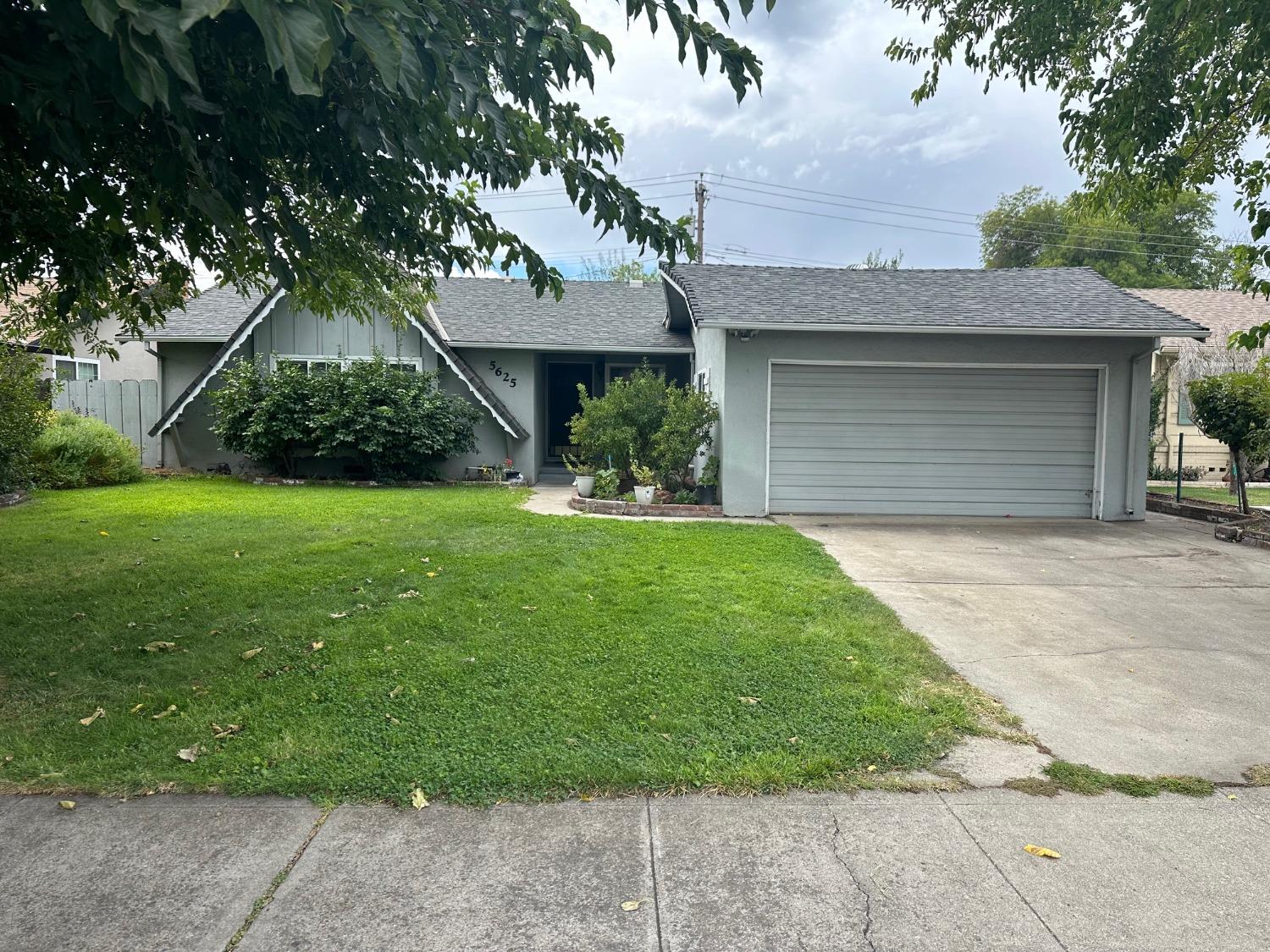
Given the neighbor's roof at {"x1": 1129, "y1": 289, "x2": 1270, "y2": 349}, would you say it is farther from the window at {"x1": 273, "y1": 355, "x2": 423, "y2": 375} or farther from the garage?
the window at {"x1": 273, "y1": 355, "x2": 423, "y2": 375}

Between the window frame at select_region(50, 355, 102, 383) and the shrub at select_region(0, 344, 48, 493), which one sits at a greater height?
the window frame at select_region(50, 355, 102, 383)

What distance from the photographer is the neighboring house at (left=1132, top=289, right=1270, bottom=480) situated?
17578 mm

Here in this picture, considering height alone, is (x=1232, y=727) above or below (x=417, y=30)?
below

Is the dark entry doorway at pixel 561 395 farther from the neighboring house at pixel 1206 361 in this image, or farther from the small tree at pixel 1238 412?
the neighboring house at pixel 1206 361

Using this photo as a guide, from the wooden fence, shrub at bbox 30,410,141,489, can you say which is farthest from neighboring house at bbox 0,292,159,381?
shrub at bbox 30,410,141,489

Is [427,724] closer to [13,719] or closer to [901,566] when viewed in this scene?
Result: [13,719]

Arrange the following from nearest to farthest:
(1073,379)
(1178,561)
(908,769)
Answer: (908,769), (1178,561), (1073,379)

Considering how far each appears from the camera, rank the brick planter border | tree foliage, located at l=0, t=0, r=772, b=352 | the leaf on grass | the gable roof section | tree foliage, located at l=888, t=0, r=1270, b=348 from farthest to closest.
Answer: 1. the gable roof section
2. the brick planter border
3. tree foliage, located at l=888, t=0, r=1270, b=348
4. the leaf on grass
5. tree foliage, located at l=0, t=0, r=772, b=352

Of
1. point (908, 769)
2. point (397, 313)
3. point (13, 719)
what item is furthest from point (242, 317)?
point (908, 769)

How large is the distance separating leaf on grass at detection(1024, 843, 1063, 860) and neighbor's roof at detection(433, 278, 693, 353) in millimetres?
12113

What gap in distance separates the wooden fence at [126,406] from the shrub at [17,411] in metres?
4.80

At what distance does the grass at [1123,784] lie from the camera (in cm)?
334

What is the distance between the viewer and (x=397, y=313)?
9.15m

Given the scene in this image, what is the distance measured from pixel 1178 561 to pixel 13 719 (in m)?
10.0
